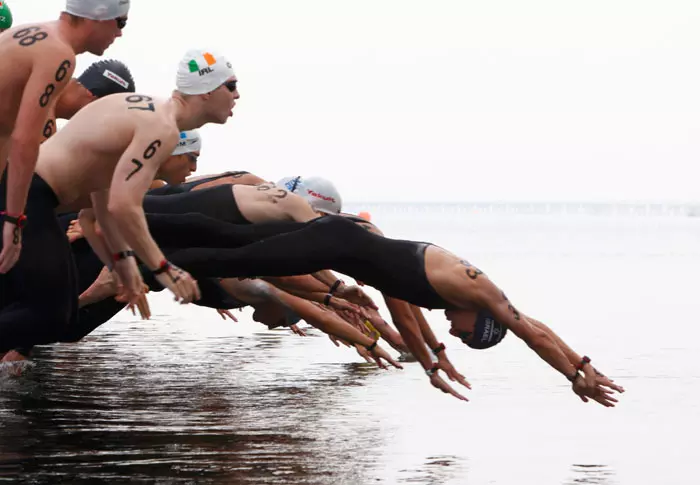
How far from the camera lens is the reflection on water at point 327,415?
321 inches

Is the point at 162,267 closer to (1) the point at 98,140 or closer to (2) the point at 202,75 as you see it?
(1) the point at 98,140

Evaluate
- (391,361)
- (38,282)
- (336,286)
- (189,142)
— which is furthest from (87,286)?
(38,282)

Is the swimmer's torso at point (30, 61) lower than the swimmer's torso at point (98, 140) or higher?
higher

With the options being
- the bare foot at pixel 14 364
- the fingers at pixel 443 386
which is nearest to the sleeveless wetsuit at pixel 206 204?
the bare foot at pixel 14 364

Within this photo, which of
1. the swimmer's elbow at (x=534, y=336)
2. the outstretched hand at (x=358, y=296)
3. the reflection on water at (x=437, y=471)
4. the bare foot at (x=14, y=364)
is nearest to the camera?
the reflection on water at (x=437, y=471)

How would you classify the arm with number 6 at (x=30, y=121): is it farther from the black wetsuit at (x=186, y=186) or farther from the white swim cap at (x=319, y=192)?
the white swim cap at (x=319, y=192)

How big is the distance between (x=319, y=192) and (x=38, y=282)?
422 cm

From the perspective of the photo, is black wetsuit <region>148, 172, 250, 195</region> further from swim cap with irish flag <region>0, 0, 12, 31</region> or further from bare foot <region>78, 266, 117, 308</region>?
swim cap with irish flag <region>0, 0, 12, 31</region>

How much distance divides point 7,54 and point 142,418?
2.74m

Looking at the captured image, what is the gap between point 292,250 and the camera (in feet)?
32.0

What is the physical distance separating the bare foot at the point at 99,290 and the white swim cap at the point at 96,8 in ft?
10.9

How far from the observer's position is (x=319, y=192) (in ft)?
42.3

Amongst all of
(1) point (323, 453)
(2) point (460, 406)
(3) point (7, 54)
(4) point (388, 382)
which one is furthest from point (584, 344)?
(3) point (7, 54)

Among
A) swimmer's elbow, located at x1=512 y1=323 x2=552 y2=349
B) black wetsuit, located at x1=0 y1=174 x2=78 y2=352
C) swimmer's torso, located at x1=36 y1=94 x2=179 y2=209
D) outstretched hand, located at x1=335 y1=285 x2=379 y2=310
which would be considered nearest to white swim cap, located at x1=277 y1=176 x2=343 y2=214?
outstretched hand, located at x1=335 y1=285 x2=379 y2=310
